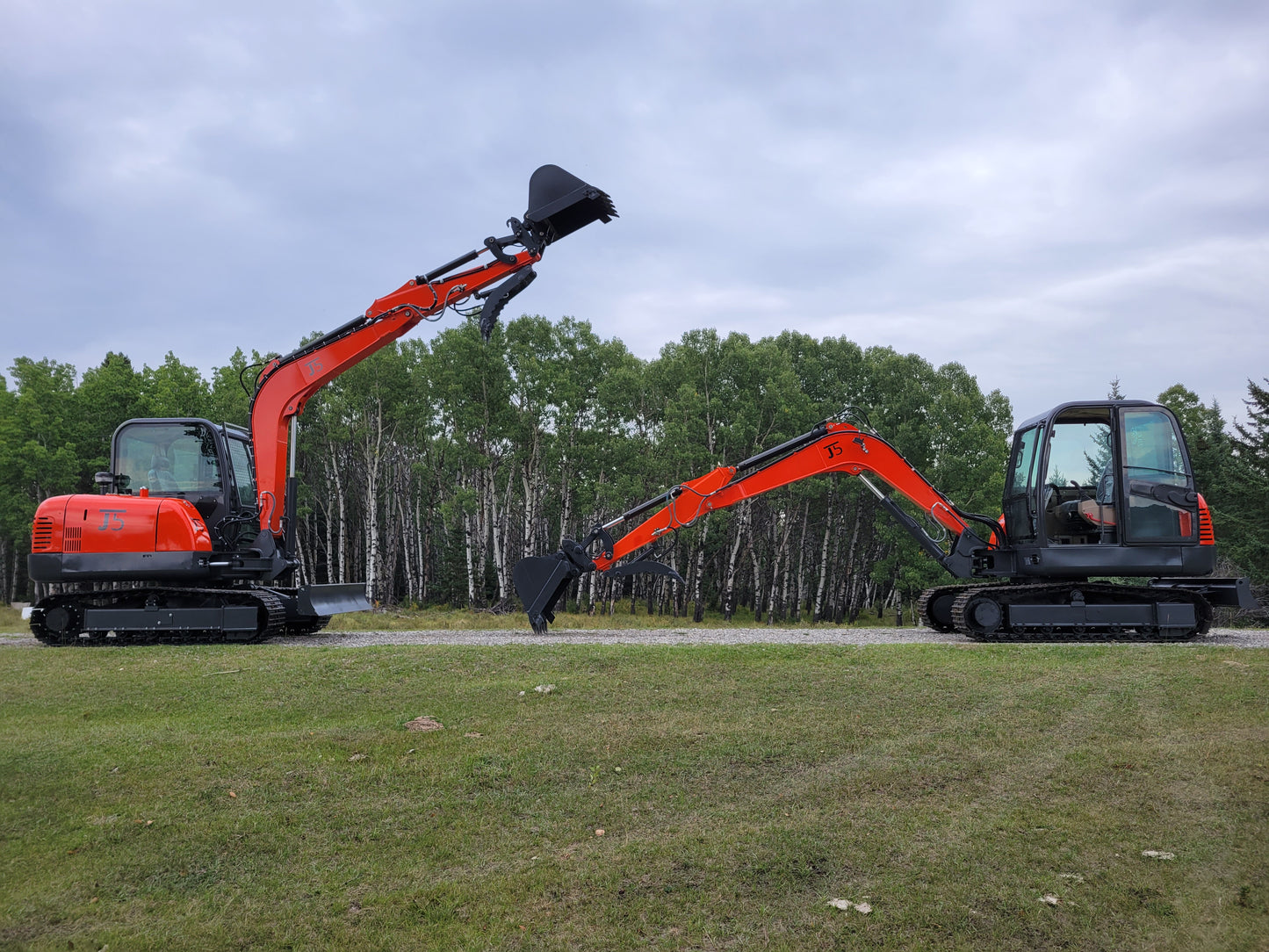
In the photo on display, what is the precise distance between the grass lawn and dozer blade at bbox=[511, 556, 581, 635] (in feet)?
15.3

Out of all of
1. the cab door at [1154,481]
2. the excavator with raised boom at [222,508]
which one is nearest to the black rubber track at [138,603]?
the excavator with raised boom at [222,508]

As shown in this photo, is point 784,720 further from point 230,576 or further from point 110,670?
point 230,576

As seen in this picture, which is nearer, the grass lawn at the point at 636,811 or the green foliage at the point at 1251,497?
the grass lawn at the point at 636,811

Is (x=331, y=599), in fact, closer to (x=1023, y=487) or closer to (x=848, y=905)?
(x=1023, y=487)

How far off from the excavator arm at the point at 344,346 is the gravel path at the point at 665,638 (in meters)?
2.11

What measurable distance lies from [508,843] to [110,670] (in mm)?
6806

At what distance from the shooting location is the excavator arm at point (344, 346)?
12.8 metres

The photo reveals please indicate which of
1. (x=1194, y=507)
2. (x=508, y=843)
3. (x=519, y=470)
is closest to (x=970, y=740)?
(x=508, y=843)

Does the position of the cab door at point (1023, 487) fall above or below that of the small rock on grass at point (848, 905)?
above

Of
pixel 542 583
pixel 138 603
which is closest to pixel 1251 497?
pixel 542 583

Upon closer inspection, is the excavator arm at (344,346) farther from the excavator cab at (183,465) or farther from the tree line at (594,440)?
the tree line at (594,440)

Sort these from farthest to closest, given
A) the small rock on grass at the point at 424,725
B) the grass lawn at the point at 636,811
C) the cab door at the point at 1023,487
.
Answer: the cab door at the point at 1023,487 < the small rock on grass at the point at 424,725 < the grass lawn at the point at 636,811

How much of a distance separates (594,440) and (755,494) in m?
19.5

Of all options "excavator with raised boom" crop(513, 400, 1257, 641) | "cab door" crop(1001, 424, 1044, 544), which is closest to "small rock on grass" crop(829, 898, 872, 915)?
"excavator with raised boom" crop(513, 400, 1257, 641)
